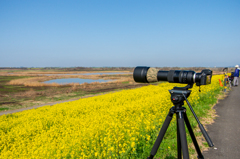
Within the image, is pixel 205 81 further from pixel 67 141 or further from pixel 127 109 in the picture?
pixel 127 109

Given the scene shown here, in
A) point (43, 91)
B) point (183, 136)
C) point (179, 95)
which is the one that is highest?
point (179, 95)

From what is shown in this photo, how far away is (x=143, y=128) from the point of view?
165 inches

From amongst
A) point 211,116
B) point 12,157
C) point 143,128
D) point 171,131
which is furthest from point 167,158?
point 211,116

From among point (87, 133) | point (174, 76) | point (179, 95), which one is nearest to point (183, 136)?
point (179, 95)

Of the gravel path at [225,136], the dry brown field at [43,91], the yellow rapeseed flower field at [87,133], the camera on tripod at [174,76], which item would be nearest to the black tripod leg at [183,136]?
the camera on tripod at [174,76]

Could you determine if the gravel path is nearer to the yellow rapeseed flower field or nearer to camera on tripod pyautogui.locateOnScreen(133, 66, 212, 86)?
the yellow rapeseed flower field

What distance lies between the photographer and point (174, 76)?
2.17 metres

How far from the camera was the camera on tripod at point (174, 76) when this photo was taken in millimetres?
2113

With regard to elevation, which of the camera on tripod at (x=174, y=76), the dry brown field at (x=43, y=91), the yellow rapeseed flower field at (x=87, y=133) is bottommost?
the dry brown field at (x=43, y=91)

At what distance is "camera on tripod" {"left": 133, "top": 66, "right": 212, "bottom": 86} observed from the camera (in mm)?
2113

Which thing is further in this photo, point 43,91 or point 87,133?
point 43,91

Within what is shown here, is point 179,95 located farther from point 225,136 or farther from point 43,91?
point 43,91

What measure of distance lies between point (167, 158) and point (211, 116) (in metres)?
4.33

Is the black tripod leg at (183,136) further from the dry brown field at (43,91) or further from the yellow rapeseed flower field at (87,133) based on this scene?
the dry brown field at (43,91)
